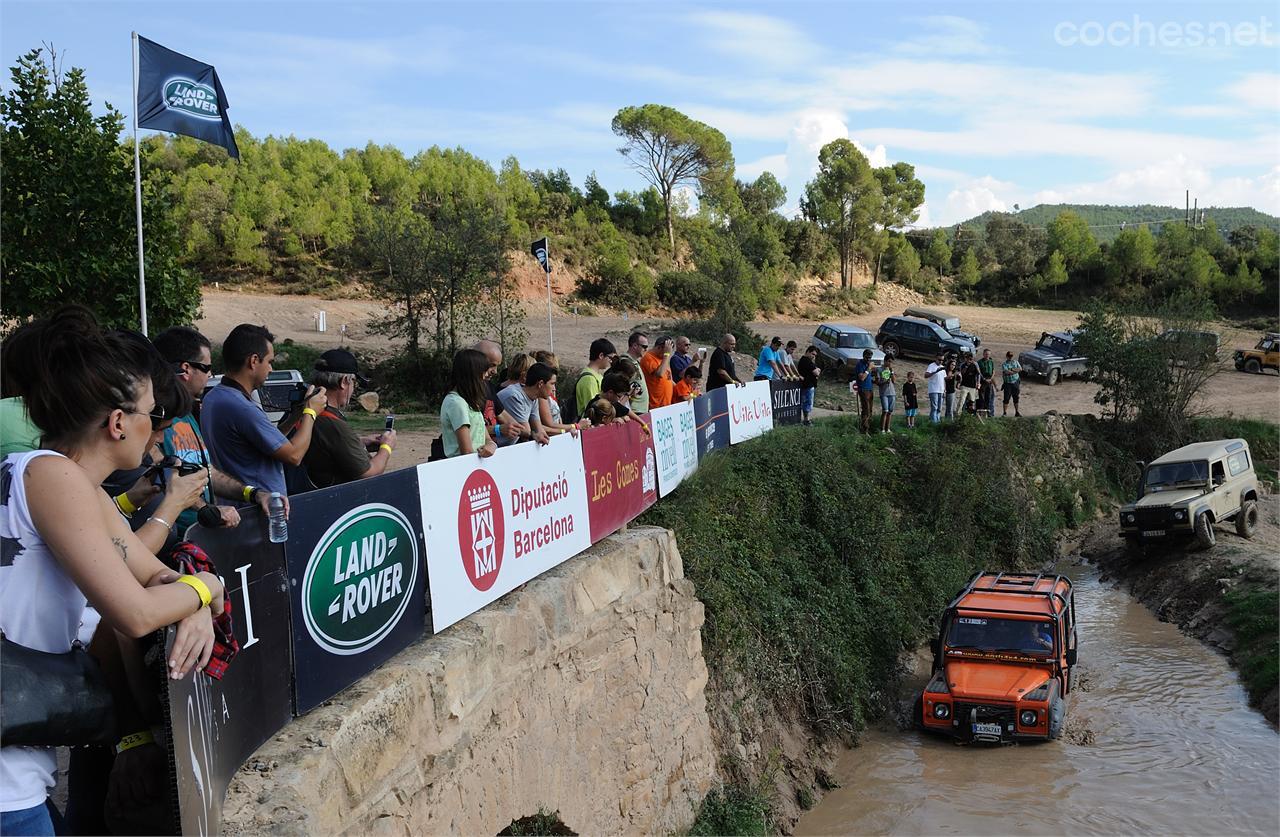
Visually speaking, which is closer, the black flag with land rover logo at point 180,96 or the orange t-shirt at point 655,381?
the orange t-shirt at point 655,381

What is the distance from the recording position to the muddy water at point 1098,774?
13.5 meters

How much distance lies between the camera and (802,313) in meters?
57.5

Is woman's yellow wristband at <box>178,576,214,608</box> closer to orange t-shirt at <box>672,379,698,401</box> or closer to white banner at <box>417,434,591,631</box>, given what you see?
white banner at <box>417,434,591,631</box>

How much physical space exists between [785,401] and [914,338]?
1994 cm

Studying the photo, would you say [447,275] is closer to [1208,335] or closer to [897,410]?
[897,410]

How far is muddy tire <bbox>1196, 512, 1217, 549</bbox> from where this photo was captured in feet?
76.8

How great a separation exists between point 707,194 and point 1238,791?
58.0 metres

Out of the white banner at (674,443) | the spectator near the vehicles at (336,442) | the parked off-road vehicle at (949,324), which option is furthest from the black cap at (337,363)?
the parked off-road vehicle at (949,324)

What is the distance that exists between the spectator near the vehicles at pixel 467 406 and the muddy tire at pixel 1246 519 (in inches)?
933

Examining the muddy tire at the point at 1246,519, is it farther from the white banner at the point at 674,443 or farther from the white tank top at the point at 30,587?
the white tank top at the point at 30,587

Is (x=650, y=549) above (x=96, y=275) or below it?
below

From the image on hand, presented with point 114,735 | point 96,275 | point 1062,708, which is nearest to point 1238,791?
point 1062,708

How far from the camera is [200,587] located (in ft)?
11.3

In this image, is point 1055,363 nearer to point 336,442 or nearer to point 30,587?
point 336,442
